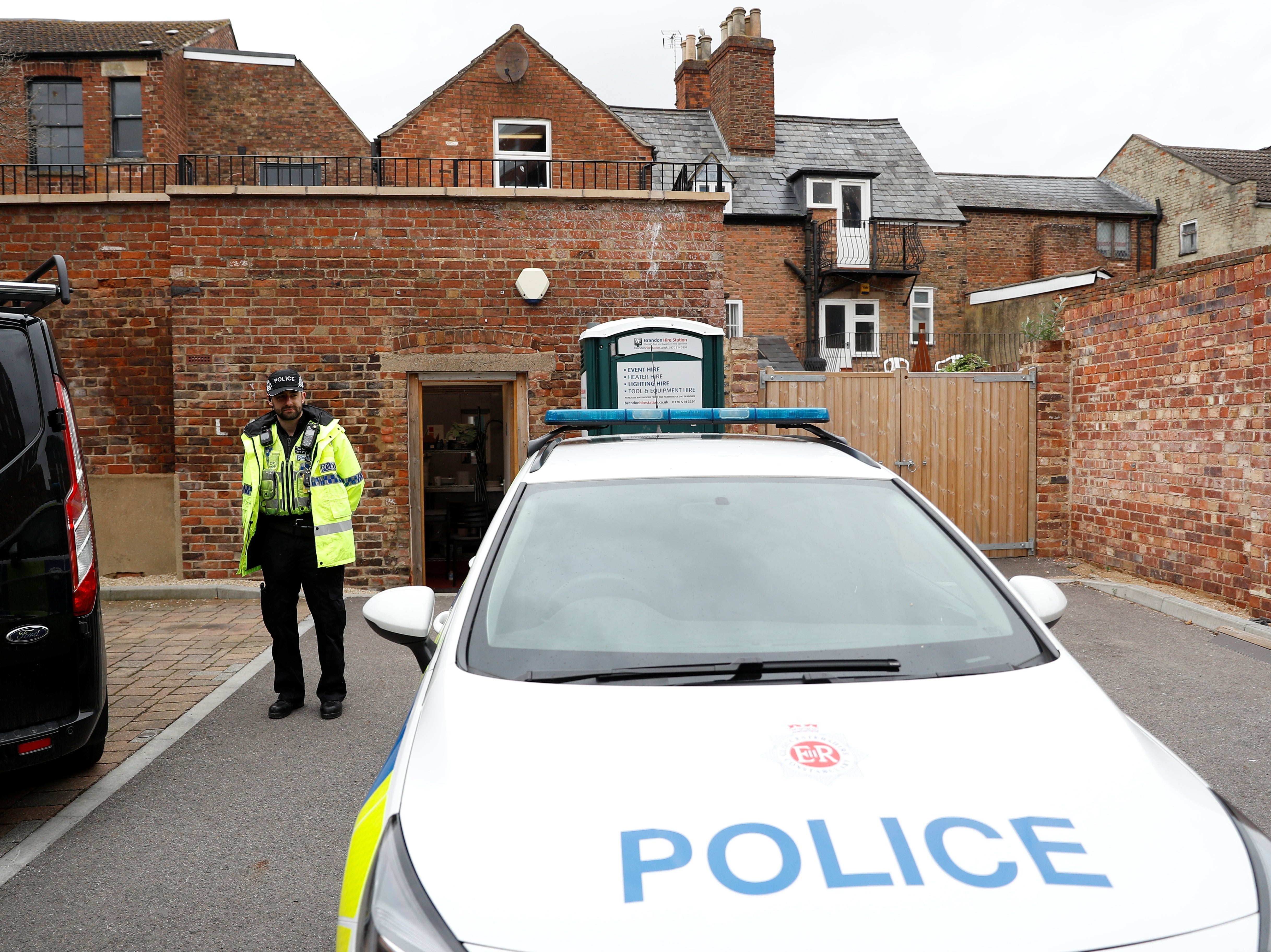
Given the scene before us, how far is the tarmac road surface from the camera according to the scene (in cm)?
314

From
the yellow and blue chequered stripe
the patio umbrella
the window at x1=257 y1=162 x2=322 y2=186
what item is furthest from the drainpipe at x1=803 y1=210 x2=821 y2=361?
the yellow and blue chequered stripe

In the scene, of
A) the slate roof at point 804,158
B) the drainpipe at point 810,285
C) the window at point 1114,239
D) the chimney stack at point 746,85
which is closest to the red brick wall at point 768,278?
the drainpipe at point 810,285

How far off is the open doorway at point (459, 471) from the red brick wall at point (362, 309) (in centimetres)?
87

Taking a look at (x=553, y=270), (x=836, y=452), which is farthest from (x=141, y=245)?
(x=836, y=452)

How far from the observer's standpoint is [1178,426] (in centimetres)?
844

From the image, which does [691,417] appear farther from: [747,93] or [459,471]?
[747,93]

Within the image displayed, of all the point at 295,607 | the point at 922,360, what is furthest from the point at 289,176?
the point at 295,607

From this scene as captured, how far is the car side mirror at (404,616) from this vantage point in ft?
8.90

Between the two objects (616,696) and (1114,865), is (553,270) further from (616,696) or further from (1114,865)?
(1114,865)

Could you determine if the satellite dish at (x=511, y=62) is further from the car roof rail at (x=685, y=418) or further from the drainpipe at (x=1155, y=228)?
the drainpipe at (x=1155, y=228)

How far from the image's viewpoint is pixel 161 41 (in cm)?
1938

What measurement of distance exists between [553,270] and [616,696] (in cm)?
797

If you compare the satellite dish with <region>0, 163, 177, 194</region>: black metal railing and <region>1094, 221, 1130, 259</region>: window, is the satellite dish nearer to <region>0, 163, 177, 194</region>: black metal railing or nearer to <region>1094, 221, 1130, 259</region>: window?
<region>0, 163, 177, 194</region>: black metal railing

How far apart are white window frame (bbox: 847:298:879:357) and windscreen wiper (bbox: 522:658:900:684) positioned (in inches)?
997
